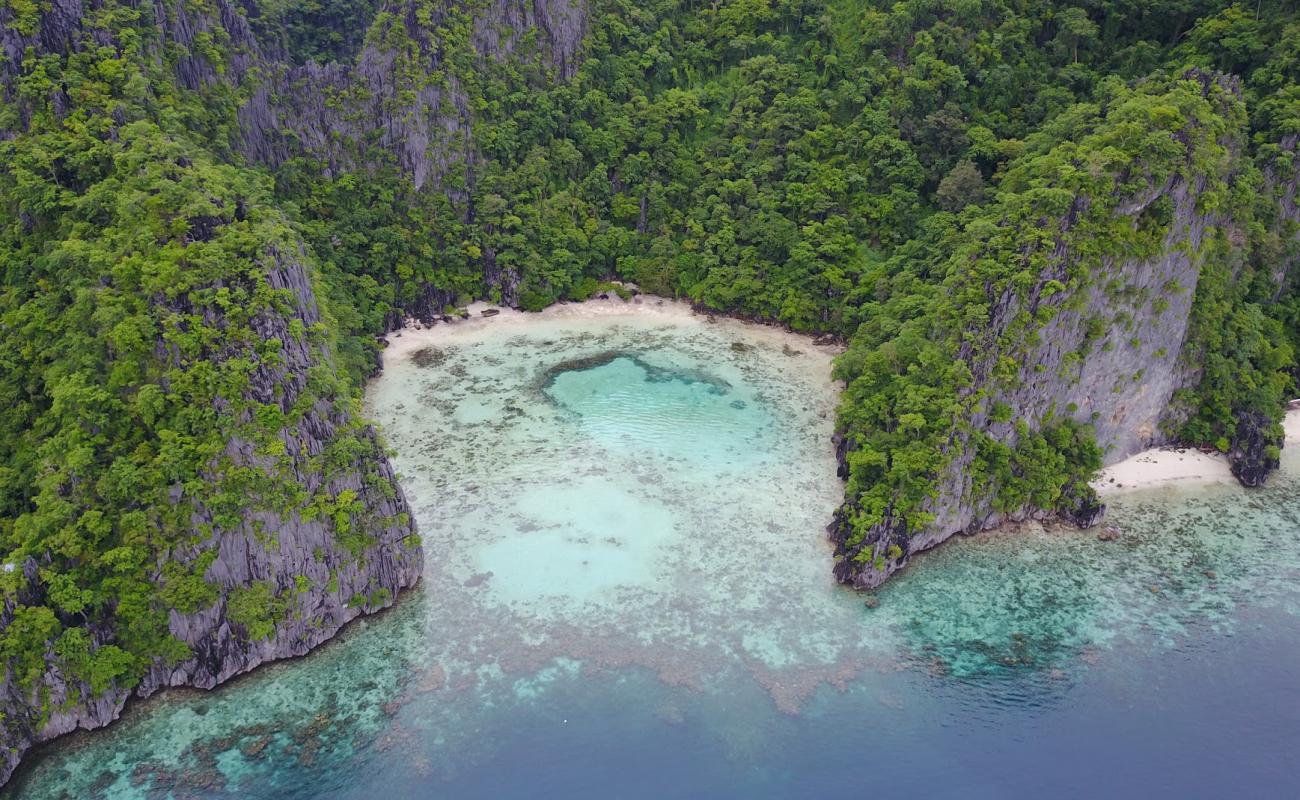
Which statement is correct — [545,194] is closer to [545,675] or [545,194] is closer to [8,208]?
[8,208]

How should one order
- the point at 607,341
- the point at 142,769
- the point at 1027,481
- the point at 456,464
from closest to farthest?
the point at 142,769 < the point at 1027,481 < the point at 456,464 < the point at 607,341

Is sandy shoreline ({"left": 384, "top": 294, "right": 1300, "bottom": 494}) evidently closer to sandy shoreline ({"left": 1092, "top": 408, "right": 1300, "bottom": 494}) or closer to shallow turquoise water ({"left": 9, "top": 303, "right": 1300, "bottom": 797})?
sandy shoreline ({"left": 1092, "top": 408, "right": 1300, "bottom": 494})

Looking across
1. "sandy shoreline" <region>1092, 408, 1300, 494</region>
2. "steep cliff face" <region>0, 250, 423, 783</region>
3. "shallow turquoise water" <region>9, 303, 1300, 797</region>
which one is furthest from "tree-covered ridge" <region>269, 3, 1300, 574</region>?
"steep cliff face" <region>0, 250, 423, 783</region>

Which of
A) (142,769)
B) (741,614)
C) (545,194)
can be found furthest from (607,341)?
(142,769)

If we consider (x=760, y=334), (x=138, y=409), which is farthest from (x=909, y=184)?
(x=138, y=409)

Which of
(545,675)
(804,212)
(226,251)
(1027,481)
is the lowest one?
(545,675)

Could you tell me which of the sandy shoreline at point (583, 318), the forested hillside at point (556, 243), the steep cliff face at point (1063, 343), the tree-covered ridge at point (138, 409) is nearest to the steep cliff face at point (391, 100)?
the forested hillside at point (556, 243)

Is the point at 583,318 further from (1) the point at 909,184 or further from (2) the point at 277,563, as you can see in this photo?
(2) the point at 277,563
